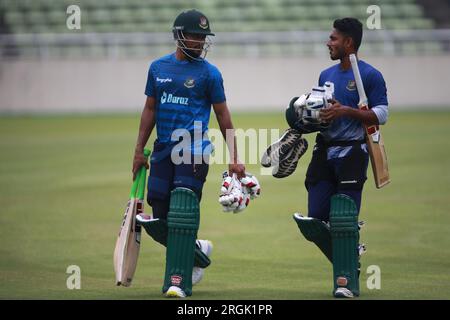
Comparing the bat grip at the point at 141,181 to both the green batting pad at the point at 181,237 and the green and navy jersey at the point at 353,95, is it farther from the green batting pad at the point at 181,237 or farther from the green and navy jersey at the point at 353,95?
the green and navy jersey at the point at 353,95

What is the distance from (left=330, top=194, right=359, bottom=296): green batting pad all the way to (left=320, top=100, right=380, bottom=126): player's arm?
24.1 inches

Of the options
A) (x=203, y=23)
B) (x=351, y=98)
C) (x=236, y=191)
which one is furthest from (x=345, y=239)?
(x=203, y=23)

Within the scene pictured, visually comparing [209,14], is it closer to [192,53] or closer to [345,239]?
[192,53]

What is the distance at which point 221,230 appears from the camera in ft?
43.0

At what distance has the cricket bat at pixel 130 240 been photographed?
29.4 ft

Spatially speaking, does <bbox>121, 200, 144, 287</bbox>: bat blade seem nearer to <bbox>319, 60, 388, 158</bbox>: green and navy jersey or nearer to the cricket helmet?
the cricket helmet

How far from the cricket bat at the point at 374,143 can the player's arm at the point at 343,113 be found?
7cm

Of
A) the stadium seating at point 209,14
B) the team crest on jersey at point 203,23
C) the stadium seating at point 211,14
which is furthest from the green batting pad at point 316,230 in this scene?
the stadium seating at point 211,14

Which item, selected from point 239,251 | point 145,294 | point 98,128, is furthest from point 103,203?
point 98,128

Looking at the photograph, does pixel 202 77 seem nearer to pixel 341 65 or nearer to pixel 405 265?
pixel 341 65

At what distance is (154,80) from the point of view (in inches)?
347

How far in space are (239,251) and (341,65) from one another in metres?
3.26

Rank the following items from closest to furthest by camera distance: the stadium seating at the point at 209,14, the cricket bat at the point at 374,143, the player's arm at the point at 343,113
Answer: the player's arm at the point at 343,113 → the cricket bat at the point at 374,143 → the stadium seating at the point at 209,14

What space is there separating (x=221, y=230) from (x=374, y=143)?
4548 millimetres
